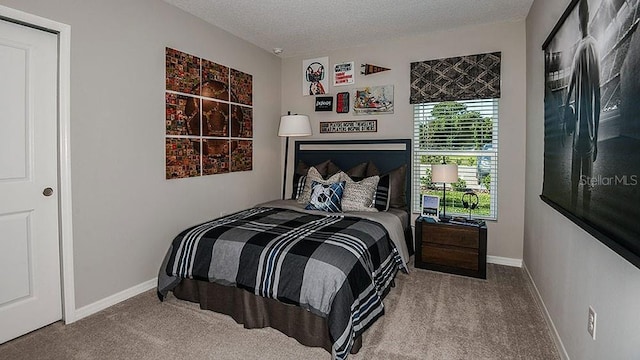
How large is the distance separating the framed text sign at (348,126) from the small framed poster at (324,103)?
0.19 m

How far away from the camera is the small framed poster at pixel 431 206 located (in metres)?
3.58

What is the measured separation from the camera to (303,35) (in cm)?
398

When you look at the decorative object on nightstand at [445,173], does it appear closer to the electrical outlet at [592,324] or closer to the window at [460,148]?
the window at [460,148]

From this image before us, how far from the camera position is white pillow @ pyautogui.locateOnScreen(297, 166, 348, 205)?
12.6ft

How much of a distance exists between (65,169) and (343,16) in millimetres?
2801

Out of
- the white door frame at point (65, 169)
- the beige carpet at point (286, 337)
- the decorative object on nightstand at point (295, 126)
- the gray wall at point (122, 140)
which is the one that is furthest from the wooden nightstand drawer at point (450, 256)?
the white door frame at point (65, 169)

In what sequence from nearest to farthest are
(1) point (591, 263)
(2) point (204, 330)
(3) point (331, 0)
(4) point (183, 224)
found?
(1) point (591, 263) < (2) point (204, 330) < (3) point (331, 0) < (4) point (183, 224)

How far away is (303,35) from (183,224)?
2532 mm

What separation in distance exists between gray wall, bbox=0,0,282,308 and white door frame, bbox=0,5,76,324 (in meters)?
0.04

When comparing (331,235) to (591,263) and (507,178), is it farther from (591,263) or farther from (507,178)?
(507,178)

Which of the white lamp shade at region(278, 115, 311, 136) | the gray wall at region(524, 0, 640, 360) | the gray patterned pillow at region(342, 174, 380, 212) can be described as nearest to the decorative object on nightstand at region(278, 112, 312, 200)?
the white lamp shade at region(278, 115, 311, 136)

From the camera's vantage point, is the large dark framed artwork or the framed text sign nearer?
the large dark framed artwork

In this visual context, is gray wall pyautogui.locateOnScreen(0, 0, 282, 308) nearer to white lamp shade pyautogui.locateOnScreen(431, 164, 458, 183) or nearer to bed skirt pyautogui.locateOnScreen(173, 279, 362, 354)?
bed skirt pyautogui.locateOnScreen(173, 279, 362, 354)

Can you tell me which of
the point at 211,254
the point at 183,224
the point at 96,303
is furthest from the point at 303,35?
the point at 96,303
